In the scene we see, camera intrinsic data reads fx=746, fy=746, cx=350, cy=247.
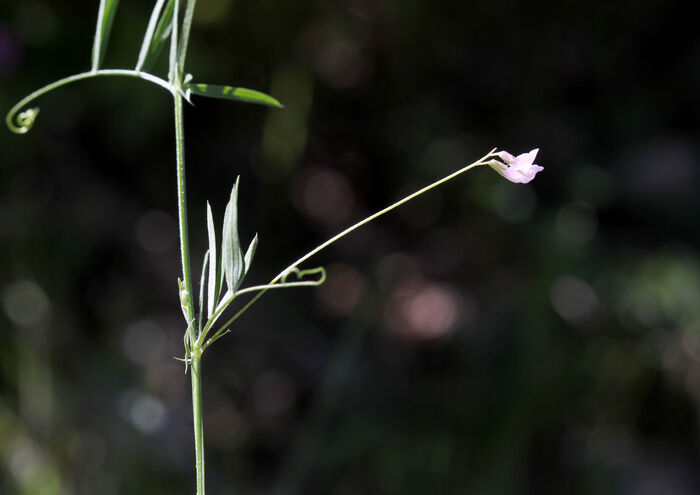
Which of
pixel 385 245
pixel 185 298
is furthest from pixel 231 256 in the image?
pixel 385 245

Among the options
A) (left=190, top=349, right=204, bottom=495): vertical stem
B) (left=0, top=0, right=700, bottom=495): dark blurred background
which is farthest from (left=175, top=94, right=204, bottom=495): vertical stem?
(left=0, top=0, right=700, bottom=495): dark blurred background

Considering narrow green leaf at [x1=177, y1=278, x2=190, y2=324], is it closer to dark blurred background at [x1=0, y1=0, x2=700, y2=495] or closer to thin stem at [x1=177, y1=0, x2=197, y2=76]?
thin stem at [x1=177, y1=0, x2=197, y2=76]

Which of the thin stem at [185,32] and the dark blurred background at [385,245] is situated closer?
the thin stem at [185,32]

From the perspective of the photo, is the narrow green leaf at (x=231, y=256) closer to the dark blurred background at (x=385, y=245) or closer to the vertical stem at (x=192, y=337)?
the vertical stem at (x=192, y=337)

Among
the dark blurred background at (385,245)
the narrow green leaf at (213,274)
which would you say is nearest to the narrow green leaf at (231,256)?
the narrow green leaf at (213,274)

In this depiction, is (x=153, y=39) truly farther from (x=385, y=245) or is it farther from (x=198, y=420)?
(x=385, y=245)

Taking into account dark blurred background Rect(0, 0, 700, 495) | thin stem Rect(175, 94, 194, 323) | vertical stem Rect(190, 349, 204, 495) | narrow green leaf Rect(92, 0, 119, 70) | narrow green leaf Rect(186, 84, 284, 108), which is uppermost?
dark blurred background Rect(0, 0, 700, 495)

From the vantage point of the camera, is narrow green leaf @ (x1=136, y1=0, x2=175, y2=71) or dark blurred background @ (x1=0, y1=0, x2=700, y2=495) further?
dark blurred background @ (x1=0, y1=0, x2=700, y2=495)

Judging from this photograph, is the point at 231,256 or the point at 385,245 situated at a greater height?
the point at 385,245

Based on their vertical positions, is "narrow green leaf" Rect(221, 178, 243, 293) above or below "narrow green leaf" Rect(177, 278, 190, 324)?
above
